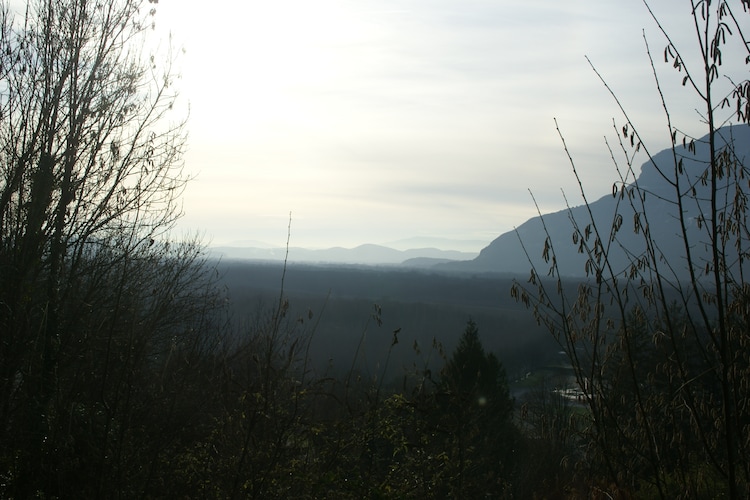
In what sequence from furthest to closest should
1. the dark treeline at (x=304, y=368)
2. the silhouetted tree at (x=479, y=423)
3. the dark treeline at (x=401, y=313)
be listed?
1. the dark treeline at (x=401, y=313)
2. the silhouetted tree at (x=479, y=423)
3. the dark treeline at (x=304, y=368)

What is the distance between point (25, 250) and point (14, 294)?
23.3 inches

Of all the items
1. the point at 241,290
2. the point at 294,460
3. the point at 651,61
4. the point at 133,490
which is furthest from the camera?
the point at 241,290

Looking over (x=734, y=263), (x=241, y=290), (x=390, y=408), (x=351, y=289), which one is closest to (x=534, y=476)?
(x=390, y=408)

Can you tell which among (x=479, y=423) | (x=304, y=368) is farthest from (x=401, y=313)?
(x=304, y=368)

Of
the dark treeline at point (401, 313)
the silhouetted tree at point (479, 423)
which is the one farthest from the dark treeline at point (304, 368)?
the dark treeline at point (401, 313)

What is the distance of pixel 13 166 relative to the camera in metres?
5.96

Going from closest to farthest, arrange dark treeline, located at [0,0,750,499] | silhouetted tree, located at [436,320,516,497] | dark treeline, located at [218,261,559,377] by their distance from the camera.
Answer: dark treeline, located at [0,0,750,499] → silhouetted tree, located at [436,320,516,497] → dark treeline, located at [218,261,559,377]

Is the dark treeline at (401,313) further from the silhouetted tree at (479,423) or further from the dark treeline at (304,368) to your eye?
the dark treeline at (304,368)

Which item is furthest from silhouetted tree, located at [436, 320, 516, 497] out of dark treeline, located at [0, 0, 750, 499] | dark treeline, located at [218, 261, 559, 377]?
dark treeline, located at [218, 261, 559, 377]

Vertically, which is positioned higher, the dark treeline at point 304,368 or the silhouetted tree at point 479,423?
the dark treeline at point 304,368

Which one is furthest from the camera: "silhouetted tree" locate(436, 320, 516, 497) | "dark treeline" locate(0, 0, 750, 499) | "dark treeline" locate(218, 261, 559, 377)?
"dark treeline" locate(218, 261, 559, 377)

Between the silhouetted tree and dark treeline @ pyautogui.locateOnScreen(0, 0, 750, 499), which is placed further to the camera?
the silhouetted tree

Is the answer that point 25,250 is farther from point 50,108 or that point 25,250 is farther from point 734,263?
point 734,263

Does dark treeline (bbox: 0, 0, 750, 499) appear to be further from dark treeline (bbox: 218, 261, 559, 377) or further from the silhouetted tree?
dark treeline (bbox: 218, 261, 559, 377)
